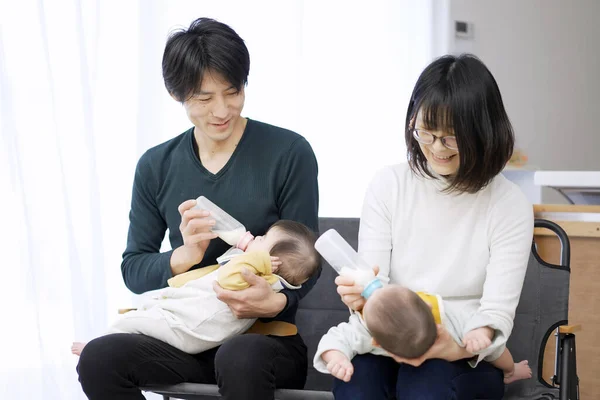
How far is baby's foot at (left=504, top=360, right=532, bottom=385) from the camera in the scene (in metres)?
1.64

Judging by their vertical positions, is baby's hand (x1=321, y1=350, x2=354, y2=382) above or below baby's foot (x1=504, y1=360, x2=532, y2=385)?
above

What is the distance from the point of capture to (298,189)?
1.78 m

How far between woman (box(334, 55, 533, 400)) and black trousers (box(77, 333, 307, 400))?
143 millimetres

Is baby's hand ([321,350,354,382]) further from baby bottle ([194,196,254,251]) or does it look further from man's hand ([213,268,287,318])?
baby bottle ([194,196,254,251])

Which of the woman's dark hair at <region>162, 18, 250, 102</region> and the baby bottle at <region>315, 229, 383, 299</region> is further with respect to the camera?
the woman's dark hair at <region>162, 18, 250, 102</region>

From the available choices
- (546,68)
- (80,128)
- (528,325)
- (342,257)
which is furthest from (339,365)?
(546,68)

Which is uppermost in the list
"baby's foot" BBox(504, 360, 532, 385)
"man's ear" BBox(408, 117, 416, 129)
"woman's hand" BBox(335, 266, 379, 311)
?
"man's ear" BBox(408, 117, 416, 129)

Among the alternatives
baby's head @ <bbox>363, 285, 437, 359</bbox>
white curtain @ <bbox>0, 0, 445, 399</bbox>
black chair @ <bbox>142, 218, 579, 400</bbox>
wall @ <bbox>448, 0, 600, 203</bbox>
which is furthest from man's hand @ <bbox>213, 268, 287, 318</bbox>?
wall @ <bbox>448, 0, 600, 203</bbox>

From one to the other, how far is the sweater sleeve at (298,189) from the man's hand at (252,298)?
0.65 feet

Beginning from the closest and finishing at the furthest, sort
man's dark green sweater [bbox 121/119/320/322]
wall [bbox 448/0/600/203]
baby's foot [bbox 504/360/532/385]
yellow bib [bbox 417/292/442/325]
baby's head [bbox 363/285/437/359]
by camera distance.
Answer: baby's head [bbox 363/285/437/359]
yellow bib [bbox 417/292/442/325]
baby's foot [bbox 504/360/532/385]
man's dark green sweater [bbox 121/119/320/322]
wall [bbox 448/0/600/203]

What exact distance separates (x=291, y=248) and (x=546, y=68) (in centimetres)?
352

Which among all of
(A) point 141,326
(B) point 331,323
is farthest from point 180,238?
(B) point 331,323

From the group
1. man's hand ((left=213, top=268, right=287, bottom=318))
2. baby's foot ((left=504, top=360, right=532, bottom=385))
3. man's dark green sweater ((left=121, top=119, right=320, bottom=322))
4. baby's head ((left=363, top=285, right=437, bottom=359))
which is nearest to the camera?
baby's head ((left=363, top=285, right=437, bottom=359))

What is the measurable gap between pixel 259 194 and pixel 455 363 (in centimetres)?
60
